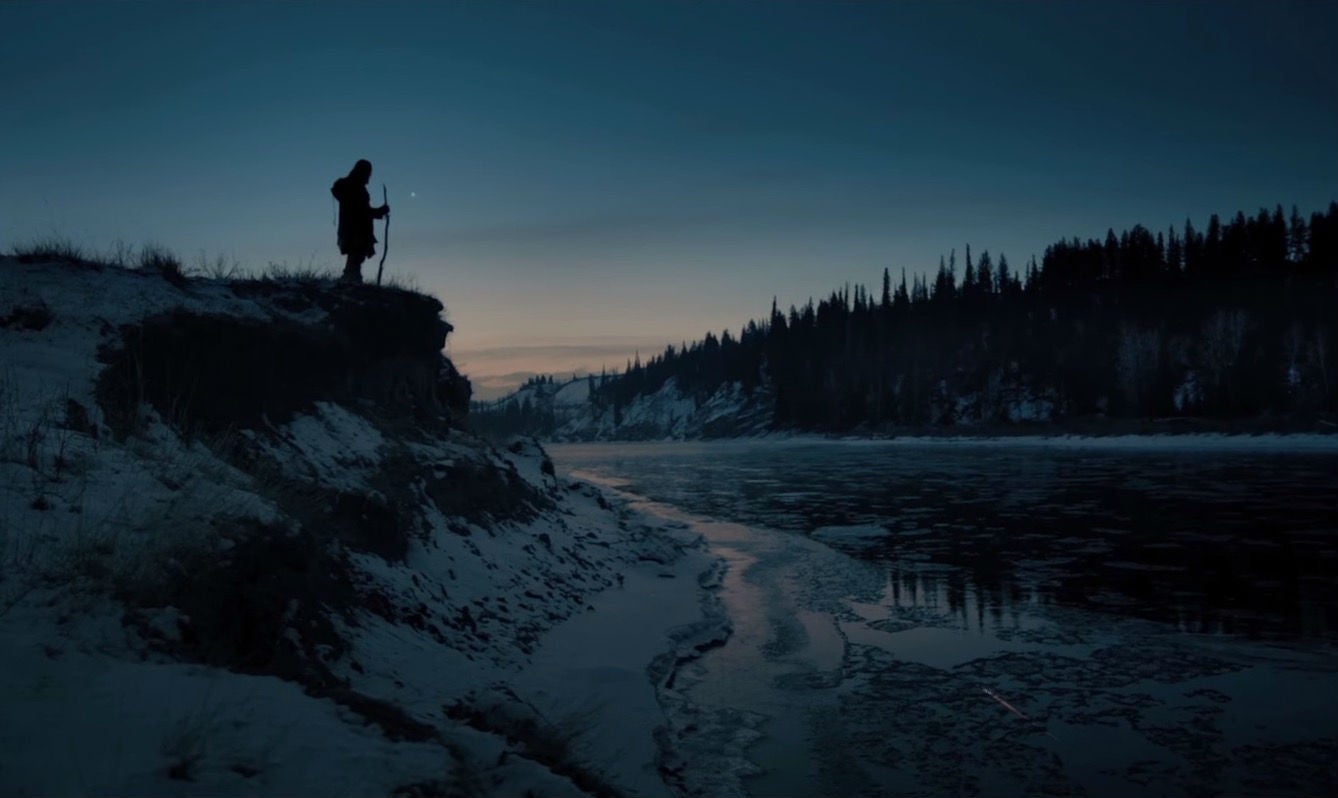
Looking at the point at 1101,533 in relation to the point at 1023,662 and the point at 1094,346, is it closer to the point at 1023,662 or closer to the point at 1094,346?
the point at 1023,662

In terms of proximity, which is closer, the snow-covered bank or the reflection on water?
the snow-covered bank

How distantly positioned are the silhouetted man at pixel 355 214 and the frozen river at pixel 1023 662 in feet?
30.7

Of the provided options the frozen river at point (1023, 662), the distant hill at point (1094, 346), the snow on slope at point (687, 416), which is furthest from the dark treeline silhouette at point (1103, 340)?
the frozen river at point (1023, 662)

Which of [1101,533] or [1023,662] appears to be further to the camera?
[1101,533]

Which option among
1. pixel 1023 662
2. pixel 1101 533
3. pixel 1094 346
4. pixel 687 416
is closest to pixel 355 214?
pixel 1023 662

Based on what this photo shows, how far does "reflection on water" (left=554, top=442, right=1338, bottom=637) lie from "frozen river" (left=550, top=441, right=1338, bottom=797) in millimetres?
84

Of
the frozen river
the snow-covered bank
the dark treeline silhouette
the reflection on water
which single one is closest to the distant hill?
the dark treeline silhouette

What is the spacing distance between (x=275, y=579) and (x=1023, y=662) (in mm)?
7705

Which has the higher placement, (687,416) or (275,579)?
(687,416)

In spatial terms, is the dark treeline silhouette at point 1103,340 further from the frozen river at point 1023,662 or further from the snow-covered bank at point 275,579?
the snow-covered bank at point 275,579

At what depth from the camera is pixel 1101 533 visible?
647 inches

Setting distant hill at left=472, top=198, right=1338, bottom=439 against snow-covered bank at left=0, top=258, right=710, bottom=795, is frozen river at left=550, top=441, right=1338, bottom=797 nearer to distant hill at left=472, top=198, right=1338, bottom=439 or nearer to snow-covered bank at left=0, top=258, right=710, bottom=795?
snow-covered bank at left=0, top=258, right=710, bottom=795

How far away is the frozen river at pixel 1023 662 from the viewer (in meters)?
5.45

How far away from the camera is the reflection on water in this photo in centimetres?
1012
